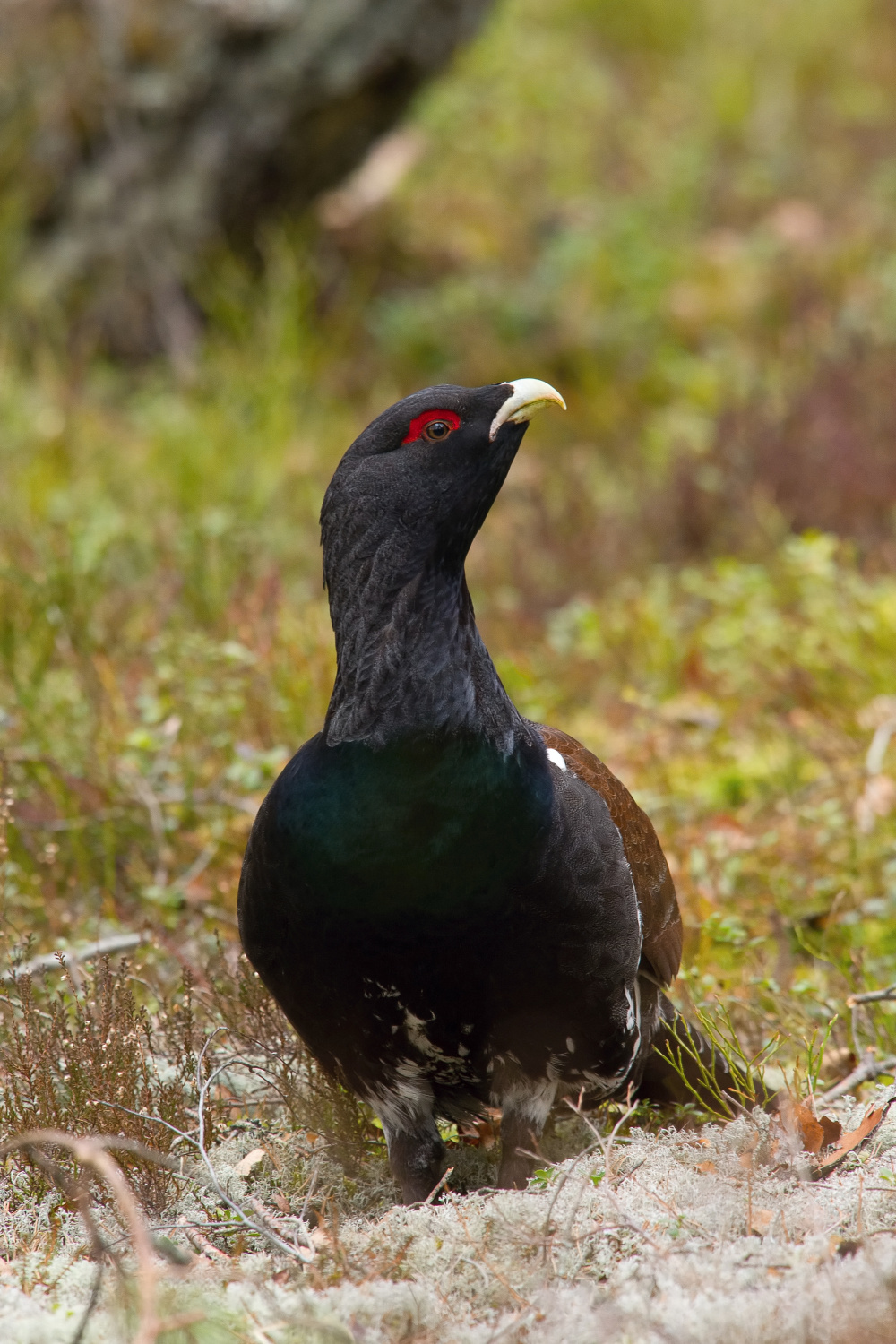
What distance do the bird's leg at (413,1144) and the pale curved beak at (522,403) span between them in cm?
136

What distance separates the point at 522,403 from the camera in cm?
264

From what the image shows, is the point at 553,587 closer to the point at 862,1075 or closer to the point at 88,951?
the point at 88,951

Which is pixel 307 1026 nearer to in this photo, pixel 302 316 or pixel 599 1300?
pixel 599 1300

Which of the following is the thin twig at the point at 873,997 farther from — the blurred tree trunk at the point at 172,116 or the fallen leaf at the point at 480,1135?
the blurred tree trunk at the point at 172,116

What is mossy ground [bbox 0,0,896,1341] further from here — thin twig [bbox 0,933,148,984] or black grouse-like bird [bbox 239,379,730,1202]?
black grouse-like bird [bbox 239,379,730,1202]

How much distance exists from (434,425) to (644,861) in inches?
40.6

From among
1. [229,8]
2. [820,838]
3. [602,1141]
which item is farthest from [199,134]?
[602,1141]

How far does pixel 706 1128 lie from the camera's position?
2.67 meters

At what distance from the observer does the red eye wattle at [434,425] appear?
2660 mm

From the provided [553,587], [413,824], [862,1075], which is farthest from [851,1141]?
[553,587]

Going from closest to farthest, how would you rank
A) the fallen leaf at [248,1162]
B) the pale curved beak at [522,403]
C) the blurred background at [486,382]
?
the pale curved beak at [522,403] → the fallen leaf at [248,1162] → the blurred background at [486,382]

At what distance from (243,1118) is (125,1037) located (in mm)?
455

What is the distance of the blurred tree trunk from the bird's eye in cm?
596

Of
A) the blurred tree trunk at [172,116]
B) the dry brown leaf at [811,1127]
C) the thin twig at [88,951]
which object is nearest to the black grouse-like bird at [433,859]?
the dry brown leaf at [811,1127]
